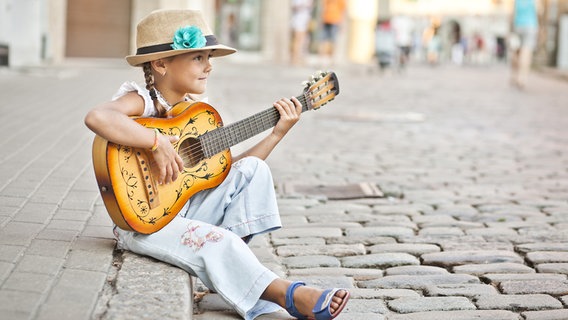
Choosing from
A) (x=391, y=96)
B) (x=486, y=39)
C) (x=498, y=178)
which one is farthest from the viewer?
(x=486, y=39)

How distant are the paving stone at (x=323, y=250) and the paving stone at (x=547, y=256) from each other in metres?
0.81

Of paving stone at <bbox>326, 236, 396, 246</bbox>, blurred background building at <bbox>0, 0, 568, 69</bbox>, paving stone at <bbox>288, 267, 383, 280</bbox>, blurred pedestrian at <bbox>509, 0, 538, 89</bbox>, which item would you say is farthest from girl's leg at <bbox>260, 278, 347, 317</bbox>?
blurred pedestrian at <bbox>509, 0, 538, 89</bbox>

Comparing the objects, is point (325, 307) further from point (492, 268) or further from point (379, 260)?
point (492, 268)

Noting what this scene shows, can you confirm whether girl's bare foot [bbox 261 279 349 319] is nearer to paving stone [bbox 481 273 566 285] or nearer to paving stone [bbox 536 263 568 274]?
paving stone [bbox 481 273 566 285]

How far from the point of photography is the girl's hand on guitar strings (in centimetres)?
433

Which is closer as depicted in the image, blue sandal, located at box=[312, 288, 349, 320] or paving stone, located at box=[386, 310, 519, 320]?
blue sandal, located at box=[312, 288, 349, 320]

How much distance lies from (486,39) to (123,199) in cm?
5114

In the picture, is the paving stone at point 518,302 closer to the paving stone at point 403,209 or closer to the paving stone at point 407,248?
the paving stone at point 407,248

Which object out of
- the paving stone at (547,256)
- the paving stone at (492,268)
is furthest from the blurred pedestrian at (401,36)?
the paving stone at (492,268)

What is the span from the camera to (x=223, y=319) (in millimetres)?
3795

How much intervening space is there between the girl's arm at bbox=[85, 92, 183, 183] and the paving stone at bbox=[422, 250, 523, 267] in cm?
145

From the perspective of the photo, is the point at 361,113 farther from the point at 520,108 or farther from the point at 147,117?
the point at 147,117

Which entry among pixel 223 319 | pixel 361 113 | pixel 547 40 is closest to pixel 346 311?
pixel 223 319

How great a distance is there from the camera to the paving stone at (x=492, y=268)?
15.4 feet
